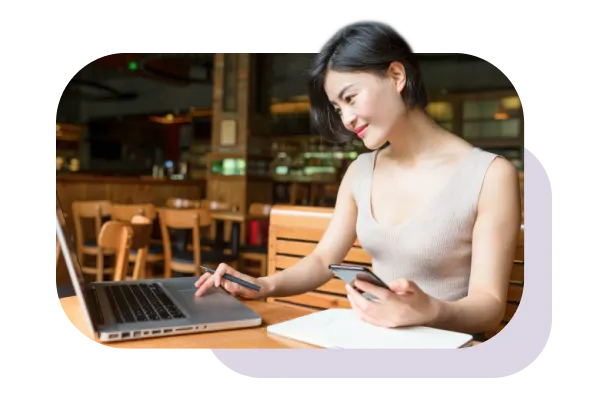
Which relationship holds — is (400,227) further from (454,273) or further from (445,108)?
(445,108)

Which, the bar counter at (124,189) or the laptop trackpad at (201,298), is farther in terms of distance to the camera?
the bar counter at (124,189)

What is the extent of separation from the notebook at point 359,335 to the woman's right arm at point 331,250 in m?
Answer: 0.37

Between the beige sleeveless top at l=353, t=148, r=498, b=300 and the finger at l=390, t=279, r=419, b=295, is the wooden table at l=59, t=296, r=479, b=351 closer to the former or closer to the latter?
the finger at l=390, t=279, r=419, b=295

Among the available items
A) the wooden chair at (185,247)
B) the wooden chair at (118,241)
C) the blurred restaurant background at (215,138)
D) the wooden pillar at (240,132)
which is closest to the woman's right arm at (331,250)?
the wooden chair at (118,241)

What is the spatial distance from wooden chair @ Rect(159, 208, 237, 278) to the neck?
2106 mm

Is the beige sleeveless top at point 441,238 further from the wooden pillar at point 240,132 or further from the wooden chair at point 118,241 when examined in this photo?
the wooden pillar at point 240,132

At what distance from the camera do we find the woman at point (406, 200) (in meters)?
0.90

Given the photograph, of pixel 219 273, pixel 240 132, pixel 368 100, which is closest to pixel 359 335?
pixel 219 273

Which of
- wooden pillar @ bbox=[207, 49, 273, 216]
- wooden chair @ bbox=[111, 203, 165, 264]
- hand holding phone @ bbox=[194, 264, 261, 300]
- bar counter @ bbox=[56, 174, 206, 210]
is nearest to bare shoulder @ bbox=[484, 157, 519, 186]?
hand holding phone @ bbox=[194, 264, 261, 300]

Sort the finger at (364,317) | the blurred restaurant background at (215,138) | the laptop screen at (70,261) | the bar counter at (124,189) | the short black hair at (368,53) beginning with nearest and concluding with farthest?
the laptop screen at (70,261) < the finger at (364,317) < the short black hair at (368,53) < the blurred restaurant background at (215,138) < the bar counter at (124,189)

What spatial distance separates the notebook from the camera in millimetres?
691

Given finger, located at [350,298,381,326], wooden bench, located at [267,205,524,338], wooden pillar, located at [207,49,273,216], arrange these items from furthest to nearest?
wooden pillar, located at [207,49,273,216], wooden bench, located at [267,205,524,338], finger, located at [350,298,381,326]

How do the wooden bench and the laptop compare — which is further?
the wooden bench

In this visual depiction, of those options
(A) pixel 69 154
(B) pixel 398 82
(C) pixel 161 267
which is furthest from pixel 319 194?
(B) pixel 398 82
